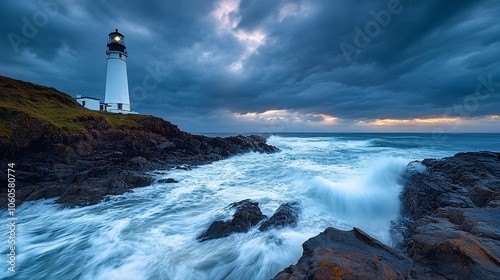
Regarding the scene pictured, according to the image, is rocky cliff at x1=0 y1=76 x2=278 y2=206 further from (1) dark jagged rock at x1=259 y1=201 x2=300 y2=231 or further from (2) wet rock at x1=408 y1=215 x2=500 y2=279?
(2) wet rock at x1=408 y1=215 x2=500 y2=279

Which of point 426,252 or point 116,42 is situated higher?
point 116,42

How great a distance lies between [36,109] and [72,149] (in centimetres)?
484

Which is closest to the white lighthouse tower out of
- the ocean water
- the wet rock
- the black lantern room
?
the black lantern room

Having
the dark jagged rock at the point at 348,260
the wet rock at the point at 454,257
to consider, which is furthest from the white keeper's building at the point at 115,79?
the wet rock at the point at 454,257

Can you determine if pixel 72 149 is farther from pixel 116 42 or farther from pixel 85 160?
pixel 116 42

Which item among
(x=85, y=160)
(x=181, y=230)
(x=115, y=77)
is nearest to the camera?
(x=181, y=230)

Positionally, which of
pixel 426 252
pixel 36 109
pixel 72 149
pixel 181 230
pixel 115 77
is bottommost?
pixel 181 230

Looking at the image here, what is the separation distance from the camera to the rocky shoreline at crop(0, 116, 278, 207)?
31.2ft

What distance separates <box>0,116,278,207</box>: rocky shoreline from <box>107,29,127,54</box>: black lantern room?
18.4m

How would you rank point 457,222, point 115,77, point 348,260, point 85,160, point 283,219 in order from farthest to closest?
point 115,77 → point 85,160 → point 283,219 → point 457,222 → point 348,260

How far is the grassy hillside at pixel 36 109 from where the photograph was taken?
12000 millimetres

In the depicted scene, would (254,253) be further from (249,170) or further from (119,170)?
(249,170)

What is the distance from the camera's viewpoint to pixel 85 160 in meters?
13.0

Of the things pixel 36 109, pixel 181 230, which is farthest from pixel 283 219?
pixel 36 109
